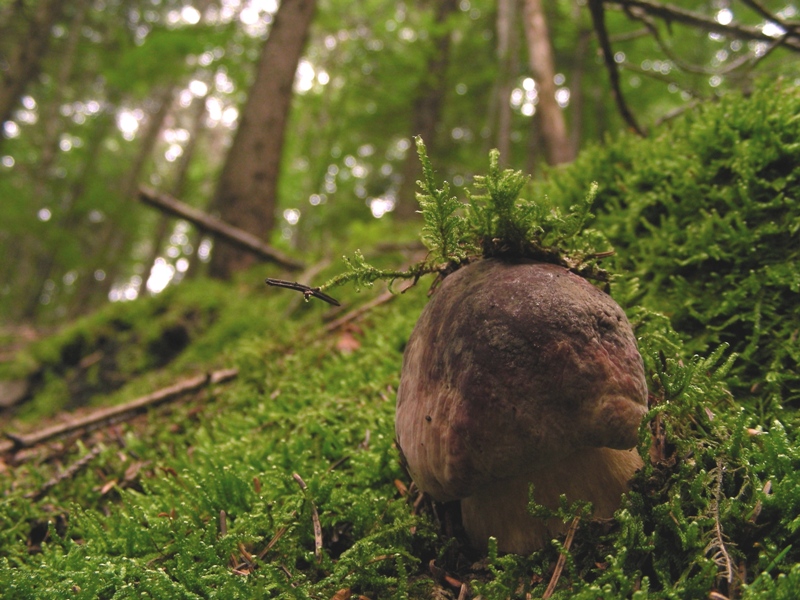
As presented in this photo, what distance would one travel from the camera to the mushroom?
3.51 feet

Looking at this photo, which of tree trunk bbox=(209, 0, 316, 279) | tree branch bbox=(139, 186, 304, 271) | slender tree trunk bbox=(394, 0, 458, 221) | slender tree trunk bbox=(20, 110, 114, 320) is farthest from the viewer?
slender tree trunk bbox=(20, 110, 114, 320)

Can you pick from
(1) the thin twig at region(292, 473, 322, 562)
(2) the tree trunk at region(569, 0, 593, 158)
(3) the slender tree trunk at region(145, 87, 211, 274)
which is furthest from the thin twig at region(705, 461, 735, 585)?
(3) the slender tree trunk at region(145, 87, 211, 274)

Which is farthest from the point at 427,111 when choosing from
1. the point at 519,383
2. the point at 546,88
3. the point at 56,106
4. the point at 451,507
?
the point at 56,106

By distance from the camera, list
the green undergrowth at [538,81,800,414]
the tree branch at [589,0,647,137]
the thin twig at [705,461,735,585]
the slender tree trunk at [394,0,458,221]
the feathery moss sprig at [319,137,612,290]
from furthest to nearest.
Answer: the slender tree trunk at [394,0,458,221]
the tree branch at [589,0,647,137]
the green undergrowth at [538,81,800,414]
the feathery moss sprig at [319,137,612,290]
the thin twig at [705,461,735,585]

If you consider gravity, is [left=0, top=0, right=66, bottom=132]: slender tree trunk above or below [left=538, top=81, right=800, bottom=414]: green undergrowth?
above

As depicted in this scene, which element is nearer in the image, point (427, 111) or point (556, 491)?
point (556, 491)

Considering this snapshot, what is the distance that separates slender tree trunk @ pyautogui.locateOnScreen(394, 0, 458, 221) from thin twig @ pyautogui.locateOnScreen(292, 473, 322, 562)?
21.8ft

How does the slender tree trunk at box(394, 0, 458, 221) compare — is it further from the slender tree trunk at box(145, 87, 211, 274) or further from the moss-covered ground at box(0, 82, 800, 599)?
the moss-covered ground at box(0, 82, 800, 599)

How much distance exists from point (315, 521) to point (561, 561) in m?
0.73

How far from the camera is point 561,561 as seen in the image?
117 cm

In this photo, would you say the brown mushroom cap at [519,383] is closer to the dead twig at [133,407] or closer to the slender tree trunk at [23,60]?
the dead twig at [133,407]

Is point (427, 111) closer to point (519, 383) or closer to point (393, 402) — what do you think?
point (393, 402)

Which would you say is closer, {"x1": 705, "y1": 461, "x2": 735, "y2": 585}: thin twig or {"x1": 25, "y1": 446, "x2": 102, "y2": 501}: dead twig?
{"x1": 705, "y1": 461, "x2": 735, "y2": 585}: thin twig

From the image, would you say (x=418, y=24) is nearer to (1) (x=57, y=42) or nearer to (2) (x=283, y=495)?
(2) (x=283, y=495)
